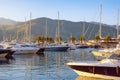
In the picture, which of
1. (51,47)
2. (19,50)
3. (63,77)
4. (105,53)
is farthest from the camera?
(51,47)

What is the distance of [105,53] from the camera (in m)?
50.4

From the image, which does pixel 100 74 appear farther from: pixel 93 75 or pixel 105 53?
pixel 105 53

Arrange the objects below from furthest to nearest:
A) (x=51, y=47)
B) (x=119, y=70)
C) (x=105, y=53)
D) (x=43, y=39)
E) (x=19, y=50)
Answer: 1. (x=43, y=39)
2. (x=51, y=47)
3. (x=19, y=50)
4. (x=105, y=53)
5. (x=119, y=70)

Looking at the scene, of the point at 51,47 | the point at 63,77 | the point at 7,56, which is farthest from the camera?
the point at 51,47

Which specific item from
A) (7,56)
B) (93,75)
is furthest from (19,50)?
(93,75)

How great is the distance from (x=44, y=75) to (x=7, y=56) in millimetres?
30107

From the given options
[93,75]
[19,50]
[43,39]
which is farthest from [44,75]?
[43,39]

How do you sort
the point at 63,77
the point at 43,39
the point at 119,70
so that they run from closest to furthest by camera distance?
the point at 119,70 → the point at 63,77 → the point at 43,39

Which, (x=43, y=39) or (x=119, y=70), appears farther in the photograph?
(x=43, y=39)

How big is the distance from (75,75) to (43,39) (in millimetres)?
94617

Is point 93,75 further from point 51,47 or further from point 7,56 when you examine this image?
point 51,47

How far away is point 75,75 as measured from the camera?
3247 cm

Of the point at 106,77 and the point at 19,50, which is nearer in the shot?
the point at 106,77

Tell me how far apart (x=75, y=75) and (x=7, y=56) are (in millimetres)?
31559
